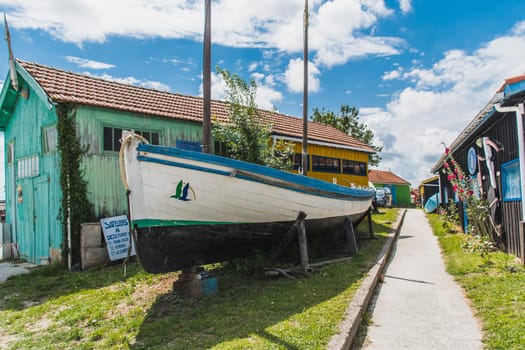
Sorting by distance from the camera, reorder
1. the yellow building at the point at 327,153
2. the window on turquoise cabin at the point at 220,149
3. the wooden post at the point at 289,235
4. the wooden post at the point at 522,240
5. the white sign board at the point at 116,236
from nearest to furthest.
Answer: the wooden post at the point at 522,240 → the wooden post at the point at 289,235 → the white sign board at the point at 116,236 → the window on turquoise cabin at the point at 220,149 → the yellow building at the point at 327,153

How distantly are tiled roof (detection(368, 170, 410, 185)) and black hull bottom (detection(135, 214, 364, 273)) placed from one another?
1570 inches

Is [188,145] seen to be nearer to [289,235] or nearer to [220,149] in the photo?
[220,149]

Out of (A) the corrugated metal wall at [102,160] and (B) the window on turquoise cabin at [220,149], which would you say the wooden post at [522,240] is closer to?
(B) the window on turquoise cabin at [220,149]

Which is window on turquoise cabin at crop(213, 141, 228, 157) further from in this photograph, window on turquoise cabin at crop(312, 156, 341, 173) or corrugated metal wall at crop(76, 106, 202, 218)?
window on turquoise cabin at crop(312, 156, 341, 173)

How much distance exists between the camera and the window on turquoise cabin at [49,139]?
10.0 meters

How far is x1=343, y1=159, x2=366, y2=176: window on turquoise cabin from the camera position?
16.8m

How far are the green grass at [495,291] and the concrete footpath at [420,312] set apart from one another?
150 millimetres

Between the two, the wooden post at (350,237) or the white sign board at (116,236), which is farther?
the white sign board at (116,236)

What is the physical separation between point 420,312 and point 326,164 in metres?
10.7

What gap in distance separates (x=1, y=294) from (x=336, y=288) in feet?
21.0

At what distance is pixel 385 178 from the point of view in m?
47.0

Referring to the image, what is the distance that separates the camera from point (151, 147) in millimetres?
5430

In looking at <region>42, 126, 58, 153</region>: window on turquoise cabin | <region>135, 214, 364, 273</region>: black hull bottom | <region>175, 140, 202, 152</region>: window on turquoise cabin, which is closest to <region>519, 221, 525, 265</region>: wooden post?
<region>135, 214, 364, 273</region>: black hull bottom

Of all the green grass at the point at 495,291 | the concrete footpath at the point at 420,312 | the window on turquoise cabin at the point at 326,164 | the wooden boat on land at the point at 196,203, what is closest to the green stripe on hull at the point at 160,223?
the wooden boat on land at the point at 196,203
